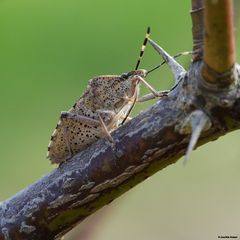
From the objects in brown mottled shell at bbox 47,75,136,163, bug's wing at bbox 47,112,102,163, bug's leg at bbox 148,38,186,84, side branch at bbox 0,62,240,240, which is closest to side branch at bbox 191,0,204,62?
side branch at bbox 0,62,240,240

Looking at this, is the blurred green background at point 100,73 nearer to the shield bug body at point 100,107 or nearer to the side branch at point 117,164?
the shield bug body at point 100,107

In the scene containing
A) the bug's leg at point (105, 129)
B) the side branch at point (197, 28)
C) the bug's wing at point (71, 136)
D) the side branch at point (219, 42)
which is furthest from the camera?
the bug's wing at point (71, 136)

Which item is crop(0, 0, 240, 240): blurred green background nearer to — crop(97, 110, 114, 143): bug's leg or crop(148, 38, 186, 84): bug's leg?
crop(97, 110, 114, 143): bug's leg

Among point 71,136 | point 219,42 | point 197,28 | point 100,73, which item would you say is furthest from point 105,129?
point 100,73

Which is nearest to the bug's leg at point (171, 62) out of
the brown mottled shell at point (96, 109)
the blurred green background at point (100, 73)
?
the brown mottled shell at point (96, 109)

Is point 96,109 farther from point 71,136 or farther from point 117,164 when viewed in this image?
point 117,164
